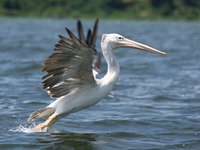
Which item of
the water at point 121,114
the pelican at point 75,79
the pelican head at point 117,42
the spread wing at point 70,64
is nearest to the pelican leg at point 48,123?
the pelican at point 75,79

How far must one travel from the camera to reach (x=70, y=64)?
6.10 metres

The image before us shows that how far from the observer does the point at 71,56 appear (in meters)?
5.96

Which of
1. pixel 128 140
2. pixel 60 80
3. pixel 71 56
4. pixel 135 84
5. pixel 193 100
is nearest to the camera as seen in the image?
pixel 71 56

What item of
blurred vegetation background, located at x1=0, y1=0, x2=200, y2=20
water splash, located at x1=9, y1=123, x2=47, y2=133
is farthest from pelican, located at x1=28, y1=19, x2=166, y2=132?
blurred vegetation background, located at x1=0, y1=0, x2=200, y2=20

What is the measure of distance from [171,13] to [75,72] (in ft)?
272

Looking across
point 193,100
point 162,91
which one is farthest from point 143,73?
point 193,100

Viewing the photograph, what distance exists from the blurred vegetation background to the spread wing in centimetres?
7747

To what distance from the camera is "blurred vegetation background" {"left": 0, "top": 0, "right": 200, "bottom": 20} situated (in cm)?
8512

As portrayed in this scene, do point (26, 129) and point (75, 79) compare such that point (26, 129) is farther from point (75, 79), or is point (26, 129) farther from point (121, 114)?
point (121, 114)

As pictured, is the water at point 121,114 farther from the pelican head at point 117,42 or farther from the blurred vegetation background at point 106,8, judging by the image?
the blurred vegetation background at point 106,8

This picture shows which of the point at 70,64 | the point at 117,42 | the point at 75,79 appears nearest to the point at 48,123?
the point at 75,79

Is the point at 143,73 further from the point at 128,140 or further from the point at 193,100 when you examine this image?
the point at 128,140

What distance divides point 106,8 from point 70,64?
8527cm

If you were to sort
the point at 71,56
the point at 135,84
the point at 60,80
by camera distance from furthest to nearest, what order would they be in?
the point at 135,84
the point at 60,80
the point at 71,56
